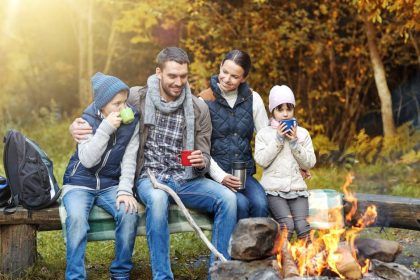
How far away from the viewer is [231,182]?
543 centimetres

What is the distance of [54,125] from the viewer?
14.2 m

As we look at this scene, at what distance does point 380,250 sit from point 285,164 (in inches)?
43.3

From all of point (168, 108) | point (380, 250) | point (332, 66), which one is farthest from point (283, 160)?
point (332, 66)

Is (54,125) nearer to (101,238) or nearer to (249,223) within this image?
(101,238)

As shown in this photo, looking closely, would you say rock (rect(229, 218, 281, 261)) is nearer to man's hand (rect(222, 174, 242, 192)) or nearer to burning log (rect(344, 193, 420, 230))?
man's hand (rect(222, 174, 242, 192))

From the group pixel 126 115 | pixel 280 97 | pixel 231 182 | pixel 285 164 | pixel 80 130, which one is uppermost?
pixel 280 97

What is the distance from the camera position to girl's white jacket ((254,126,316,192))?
5.42 m

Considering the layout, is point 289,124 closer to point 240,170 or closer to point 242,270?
point 240,170

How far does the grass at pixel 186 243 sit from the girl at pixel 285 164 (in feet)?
2.82

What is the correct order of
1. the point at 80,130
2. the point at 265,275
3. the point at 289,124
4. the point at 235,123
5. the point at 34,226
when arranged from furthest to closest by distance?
the point at 235,123 → the point at 34,226 → the point at 289,124 → the point at 80,130 → the point at 265,275

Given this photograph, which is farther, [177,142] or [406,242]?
[406,242]

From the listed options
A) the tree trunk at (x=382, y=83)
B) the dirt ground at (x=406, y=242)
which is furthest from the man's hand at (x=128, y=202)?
the tree trunk at (x=382, y=83)

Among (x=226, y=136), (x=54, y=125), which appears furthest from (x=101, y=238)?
(x=54, y=125)

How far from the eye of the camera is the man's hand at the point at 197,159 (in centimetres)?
522
